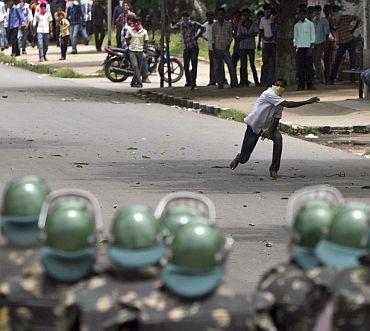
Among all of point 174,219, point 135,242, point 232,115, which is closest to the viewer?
point 135,242

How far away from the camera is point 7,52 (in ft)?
168

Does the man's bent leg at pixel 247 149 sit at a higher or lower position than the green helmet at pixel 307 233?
lower

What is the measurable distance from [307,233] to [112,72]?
31563mm

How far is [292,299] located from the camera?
12.0 ft

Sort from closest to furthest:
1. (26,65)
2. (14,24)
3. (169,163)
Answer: (169,163), (26,65), (14,24)

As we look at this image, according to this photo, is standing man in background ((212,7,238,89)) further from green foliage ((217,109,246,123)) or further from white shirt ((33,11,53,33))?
white shirt ((33,11,53,33))

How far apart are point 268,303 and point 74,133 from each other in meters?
17.5

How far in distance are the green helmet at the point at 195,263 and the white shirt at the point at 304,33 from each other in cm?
2578

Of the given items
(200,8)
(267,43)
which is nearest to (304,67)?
(267,43)

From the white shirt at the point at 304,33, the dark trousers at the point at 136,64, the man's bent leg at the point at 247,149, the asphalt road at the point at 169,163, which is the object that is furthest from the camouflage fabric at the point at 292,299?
the dark trousers at the point at 136,64

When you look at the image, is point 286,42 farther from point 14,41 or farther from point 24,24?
point 24,24

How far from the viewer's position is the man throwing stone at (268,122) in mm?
15500

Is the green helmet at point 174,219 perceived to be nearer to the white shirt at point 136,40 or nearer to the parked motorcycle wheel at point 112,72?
the white shirt at point 136,40

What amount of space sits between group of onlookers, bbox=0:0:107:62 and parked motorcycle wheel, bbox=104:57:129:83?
8626 mm
